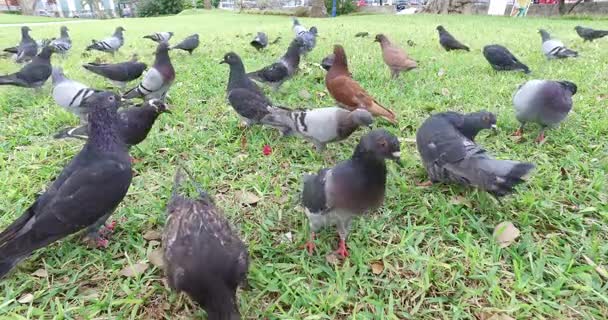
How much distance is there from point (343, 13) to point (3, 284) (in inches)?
1169

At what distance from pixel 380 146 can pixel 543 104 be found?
9.06 ft

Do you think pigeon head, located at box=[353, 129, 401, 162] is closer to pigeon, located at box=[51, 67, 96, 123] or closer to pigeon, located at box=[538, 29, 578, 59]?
pigeon, located at box=[51, 67, 96, 123]

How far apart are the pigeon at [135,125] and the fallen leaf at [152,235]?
4.19ft

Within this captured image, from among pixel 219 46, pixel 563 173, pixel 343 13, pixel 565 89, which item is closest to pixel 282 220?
pixel 563 173

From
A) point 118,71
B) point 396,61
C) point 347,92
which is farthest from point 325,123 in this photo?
point 118,71

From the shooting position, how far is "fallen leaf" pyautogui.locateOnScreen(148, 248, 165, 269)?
2.76 metres

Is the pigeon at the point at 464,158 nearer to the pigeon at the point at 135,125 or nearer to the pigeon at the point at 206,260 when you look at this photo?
the pigeon at the point at 206,260

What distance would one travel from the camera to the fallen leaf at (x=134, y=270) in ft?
8.82

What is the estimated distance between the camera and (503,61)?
6977 millimetres

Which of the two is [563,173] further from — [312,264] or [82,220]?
[82,220]

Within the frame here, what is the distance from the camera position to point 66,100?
5164mm

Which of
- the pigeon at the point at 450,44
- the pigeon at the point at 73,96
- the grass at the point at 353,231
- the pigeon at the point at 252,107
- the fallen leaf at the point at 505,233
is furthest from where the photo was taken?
the pigeon at the point at 450,44

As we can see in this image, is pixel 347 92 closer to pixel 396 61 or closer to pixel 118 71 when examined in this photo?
pixel 396 61

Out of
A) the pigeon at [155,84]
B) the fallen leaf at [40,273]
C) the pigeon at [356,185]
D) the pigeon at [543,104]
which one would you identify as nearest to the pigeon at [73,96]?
the pigeon at [155,84]
